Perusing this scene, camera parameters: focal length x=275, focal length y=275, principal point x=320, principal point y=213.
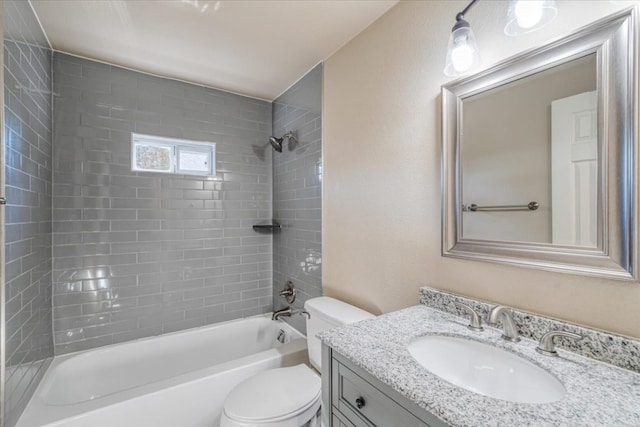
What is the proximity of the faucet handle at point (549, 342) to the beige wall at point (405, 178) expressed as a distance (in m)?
0.08

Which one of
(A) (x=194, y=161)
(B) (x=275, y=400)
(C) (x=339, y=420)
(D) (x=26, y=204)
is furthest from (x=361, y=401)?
(A) (x=194, y=161)

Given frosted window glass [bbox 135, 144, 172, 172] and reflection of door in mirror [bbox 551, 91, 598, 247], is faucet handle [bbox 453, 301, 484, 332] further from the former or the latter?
frosted window glass [bbox 135, 144, 172, 172]

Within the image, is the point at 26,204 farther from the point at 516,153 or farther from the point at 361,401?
the point at 516,153

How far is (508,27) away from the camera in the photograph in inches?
35.9

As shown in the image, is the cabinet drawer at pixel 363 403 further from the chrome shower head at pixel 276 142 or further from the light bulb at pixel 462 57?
the chrome shower head at pixel 276 142

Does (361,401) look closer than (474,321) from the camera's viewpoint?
Yes

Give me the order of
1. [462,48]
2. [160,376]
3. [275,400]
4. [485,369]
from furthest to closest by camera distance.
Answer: [160,376], [275,400], [462,48], [485,369]

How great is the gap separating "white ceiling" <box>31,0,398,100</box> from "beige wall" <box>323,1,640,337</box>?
0.56ft

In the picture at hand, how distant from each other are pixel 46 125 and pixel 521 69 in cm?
255

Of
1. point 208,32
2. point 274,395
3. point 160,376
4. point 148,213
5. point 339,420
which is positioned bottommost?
point 160,376

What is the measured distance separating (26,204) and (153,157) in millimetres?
927

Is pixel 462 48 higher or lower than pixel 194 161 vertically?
higher

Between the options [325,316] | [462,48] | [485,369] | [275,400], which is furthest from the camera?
[325,316]

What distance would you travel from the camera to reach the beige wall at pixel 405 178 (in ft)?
2.81
